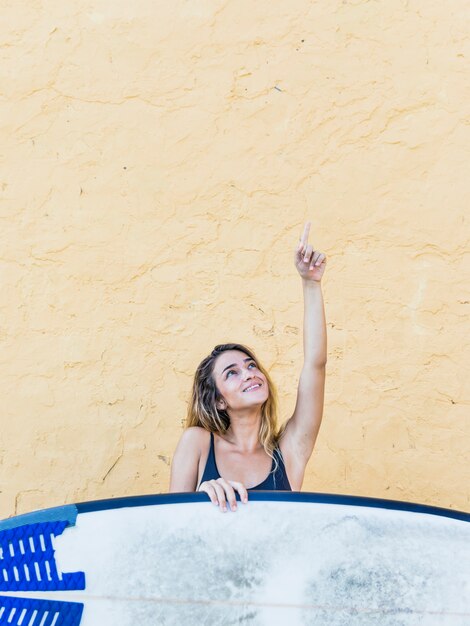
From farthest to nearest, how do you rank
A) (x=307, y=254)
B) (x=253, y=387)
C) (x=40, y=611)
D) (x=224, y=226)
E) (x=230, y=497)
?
(x=224, y=226) < (x=253, y=387) < (x=307, y=254) < (x=230, y=497) < (x=40, y=611)

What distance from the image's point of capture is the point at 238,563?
8.79 ft

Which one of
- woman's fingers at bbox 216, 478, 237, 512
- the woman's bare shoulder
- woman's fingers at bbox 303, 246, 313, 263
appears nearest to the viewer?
woman's fingers at bbox 216, 478, 237, 512

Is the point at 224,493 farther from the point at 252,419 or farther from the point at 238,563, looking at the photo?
the point at 252,419

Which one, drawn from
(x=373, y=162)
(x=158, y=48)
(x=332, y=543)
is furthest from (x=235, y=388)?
(x=158, y=48)

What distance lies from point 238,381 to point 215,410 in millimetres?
118

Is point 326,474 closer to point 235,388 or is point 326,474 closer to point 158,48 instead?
point 235,388

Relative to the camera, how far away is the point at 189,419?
129 inches

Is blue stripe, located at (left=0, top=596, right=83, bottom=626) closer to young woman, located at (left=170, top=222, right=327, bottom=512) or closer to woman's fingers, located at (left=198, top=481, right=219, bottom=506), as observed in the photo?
woman's fingers, located at (left=198, top=481, right=219, bottom=506)

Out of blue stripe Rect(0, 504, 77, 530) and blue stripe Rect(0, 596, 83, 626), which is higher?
blue stripe Rect(0, 504, 77, 530)

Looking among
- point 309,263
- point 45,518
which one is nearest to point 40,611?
point 45,518

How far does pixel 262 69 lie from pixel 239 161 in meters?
0.34

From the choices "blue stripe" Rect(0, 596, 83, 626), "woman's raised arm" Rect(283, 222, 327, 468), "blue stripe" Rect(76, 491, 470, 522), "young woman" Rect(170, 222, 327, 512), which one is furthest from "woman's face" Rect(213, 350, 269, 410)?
"blue stripe" Rect(0, 596, 83, 626)

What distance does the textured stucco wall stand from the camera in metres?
3.85

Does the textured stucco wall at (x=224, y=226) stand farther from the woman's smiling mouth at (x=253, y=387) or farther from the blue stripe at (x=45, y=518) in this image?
the blue stripe at (x=45, y=518)
